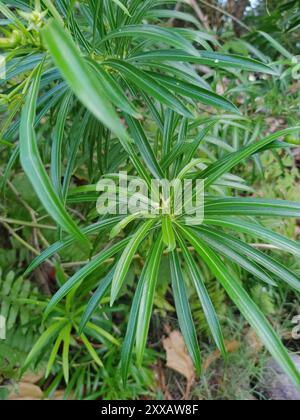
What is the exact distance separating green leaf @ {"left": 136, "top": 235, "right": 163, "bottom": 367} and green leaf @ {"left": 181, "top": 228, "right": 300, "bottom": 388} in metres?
0.07

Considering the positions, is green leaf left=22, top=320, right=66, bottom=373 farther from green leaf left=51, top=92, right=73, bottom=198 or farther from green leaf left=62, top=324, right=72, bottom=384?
green leaf left=51, top=92, right=73, bottom=198

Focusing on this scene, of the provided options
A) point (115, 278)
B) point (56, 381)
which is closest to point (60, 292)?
point (115, 278)

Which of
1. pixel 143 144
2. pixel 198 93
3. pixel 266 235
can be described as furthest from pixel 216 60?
pixel 266 235

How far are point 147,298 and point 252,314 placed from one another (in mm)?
165

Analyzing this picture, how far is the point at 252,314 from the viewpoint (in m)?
0.54

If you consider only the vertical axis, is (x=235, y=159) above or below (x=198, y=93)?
below

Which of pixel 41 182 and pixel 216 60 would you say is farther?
pixel 216 60

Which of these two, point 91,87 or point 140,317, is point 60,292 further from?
point 91,87

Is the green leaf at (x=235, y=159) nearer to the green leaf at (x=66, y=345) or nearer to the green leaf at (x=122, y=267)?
the green leaf at (x=122, y=267)

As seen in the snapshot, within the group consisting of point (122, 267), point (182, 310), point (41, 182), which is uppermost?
point (41, 182)

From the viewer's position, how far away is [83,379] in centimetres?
145

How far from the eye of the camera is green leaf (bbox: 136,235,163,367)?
578mm

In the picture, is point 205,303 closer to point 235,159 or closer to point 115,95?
point 235,159
